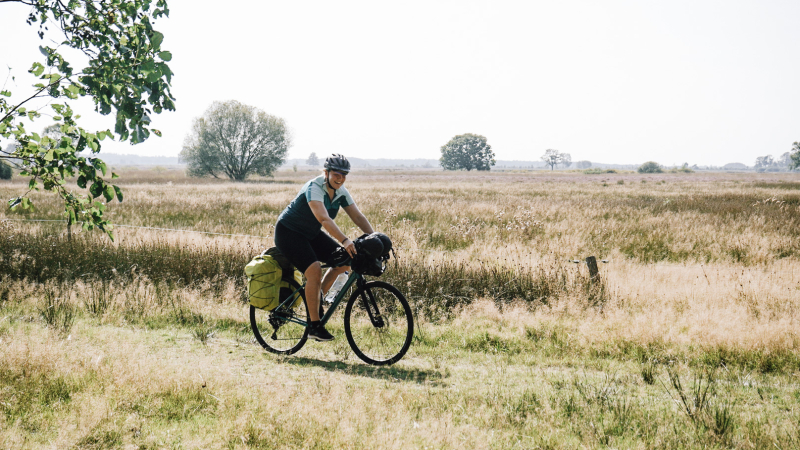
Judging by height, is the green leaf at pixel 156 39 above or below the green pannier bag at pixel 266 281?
above

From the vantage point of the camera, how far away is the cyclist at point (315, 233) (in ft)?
18.2

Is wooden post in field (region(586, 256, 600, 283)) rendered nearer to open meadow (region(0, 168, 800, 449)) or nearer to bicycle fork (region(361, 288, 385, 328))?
open meadow (region(0, 168, 800, 449))

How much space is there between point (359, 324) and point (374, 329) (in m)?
0.22

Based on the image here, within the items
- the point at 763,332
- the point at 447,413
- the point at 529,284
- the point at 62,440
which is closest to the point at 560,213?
the point at 529,284

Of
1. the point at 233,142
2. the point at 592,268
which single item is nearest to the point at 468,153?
the point at 233,142

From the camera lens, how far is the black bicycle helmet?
5449 millimetres

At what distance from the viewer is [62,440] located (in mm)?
3594

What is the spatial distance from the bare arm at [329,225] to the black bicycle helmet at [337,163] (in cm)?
42

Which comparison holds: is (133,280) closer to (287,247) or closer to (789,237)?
(287,247)

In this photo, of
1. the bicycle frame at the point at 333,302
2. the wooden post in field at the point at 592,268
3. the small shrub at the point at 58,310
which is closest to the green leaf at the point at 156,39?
the bicycle frame at the point at 333,302

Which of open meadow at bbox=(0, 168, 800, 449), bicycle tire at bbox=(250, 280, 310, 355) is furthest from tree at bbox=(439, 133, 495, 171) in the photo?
bicycle tire at bbox=(250, 280, 310, 355)

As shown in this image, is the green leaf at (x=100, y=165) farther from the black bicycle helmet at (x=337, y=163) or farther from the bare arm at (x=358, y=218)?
the bare arm at (x=358, y=218)

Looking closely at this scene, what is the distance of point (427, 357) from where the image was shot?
6270mm

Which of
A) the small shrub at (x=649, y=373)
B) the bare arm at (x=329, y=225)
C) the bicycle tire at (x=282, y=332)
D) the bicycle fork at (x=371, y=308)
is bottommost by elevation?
the small shrub at (x=649, y=373)
